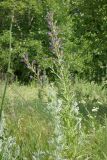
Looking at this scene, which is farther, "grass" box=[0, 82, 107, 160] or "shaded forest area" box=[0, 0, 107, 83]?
"shaded forest area" box=[0, 0, 107, 83]

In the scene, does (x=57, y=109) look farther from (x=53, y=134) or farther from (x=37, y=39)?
(x=37, y=39)

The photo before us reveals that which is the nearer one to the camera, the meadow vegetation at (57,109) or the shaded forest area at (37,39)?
the meadow vegetation at (57,109)

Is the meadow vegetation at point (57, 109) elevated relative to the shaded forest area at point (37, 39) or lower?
elevated

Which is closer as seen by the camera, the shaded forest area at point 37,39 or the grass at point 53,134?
the grass at point 53,134

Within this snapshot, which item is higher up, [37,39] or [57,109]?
[57,109]

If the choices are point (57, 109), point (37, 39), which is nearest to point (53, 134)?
point (57, 109)

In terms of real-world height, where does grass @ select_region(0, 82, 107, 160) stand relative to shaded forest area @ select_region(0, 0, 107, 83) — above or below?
above

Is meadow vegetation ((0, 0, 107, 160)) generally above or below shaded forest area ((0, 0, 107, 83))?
above

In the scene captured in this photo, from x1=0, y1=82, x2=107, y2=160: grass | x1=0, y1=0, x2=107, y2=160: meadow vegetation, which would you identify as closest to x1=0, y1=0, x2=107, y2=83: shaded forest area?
x1=0, y1=0, x2=107, y2=160: meadow vegetation

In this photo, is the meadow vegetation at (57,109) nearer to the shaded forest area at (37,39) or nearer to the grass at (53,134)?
the grass at (53,134)

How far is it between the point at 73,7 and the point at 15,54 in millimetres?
15243

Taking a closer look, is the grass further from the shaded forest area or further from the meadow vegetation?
the shaded forest area

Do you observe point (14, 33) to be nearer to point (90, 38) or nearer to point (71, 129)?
point (90, 38)

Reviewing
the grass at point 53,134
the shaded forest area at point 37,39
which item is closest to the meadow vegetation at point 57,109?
the grass at point 53,134
